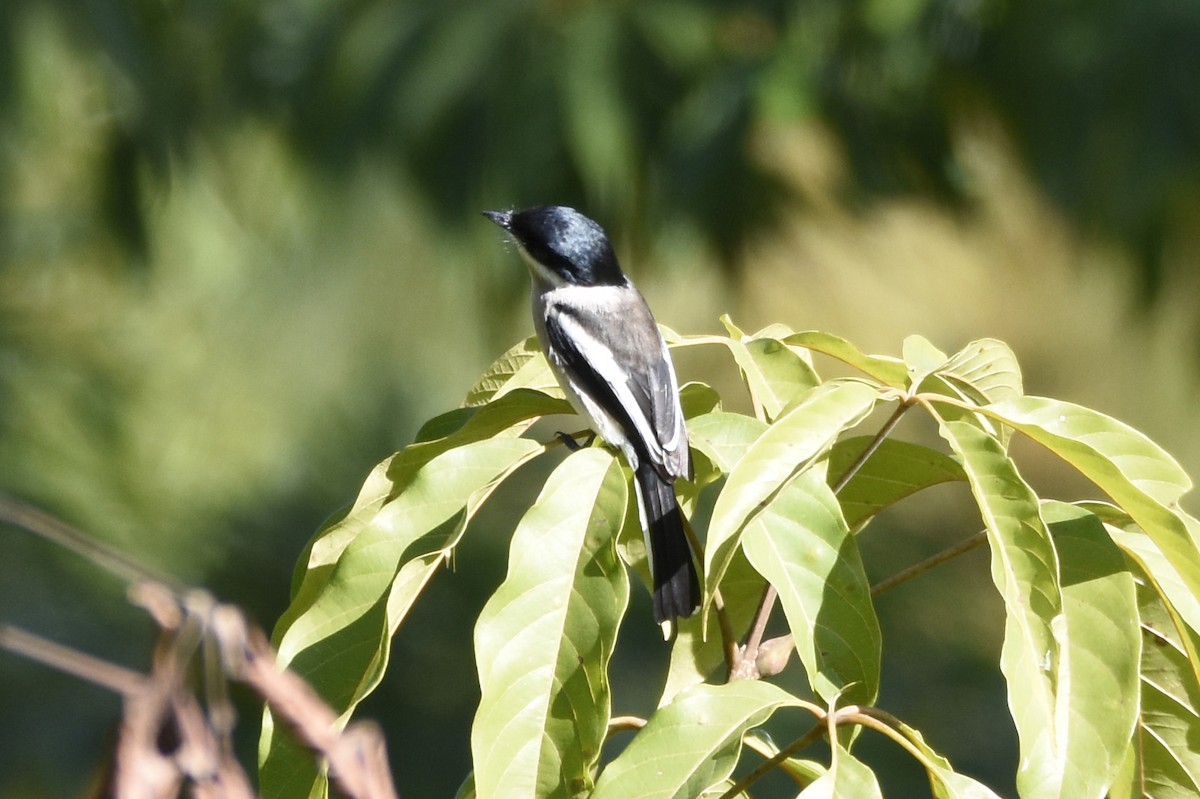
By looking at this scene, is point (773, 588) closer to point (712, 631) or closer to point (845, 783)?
point (712, 631)

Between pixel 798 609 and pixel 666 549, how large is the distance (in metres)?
0.44

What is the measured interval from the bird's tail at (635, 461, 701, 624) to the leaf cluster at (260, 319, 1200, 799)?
11cm

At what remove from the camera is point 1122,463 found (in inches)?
61.2

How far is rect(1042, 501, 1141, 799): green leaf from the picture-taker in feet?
4.53

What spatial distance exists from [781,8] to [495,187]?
167cm

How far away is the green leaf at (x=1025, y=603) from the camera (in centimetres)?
136

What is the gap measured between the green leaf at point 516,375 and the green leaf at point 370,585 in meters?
0.31

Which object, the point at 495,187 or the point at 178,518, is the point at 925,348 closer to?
the point at 495,187

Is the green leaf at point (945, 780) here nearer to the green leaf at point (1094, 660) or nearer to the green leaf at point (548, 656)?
the green leaf at point (1094, 660)

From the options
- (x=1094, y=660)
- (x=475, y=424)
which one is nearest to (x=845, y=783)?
(x=1094, y=660)

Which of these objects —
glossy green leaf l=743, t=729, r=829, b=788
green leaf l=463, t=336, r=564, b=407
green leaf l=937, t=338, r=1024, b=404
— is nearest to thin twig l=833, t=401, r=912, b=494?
green leaf l=937, t=338, r=1024, b=404

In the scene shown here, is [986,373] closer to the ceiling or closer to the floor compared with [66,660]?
closer to the floor

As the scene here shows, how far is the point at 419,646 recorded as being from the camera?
625 centimetres

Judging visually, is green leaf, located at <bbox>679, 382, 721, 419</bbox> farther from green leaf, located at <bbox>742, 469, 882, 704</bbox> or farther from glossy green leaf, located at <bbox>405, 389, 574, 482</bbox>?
green leaf, located at <bbox>742, 469, 882, 704</bbox>
